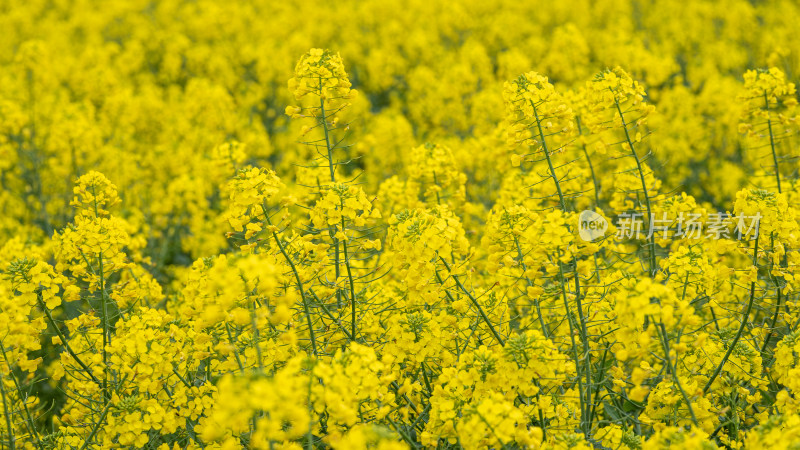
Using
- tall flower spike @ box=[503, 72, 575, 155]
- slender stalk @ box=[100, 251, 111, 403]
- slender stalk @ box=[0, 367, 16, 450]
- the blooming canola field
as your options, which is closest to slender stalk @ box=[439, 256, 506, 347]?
the blooming canola field

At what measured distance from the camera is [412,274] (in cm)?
360

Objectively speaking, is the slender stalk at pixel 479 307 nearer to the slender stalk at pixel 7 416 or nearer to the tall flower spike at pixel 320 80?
the tall flower spike at pixel 320 80

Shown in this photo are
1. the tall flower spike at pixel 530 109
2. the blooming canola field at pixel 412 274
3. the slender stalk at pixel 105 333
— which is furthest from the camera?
the slender stalk at pixel 105 333

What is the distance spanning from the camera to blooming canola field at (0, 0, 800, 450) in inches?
126

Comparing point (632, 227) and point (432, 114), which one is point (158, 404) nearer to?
point (632, 227)

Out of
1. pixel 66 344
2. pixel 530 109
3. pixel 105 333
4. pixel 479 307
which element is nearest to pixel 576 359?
pixel 479 307

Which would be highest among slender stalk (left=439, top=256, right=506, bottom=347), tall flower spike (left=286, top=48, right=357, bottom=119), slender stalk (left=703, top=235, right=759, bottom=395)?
tall flower spike (left=286, top=48, right=357, bottom=119)

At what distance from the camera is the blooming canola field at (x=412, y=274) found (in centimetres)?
321

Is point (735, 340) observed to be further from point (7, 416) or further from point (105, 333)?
point (7, 416)

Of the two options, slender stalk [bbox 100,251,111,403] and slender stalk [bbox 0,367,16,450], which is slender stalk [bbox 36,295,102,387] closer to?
slender stalk [bbox 100,251,111,403]

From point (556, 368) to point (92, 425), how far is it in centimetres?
246

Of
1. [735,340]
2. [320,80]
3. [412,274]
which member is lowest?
[735,340]

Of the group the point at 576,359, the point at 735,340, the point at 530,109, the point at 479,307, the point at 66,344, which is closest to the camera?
the point at 576,359

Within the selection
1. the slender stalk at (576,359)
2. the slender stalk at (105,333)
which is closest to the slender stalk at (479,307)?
the slender stalk at (576,359)
